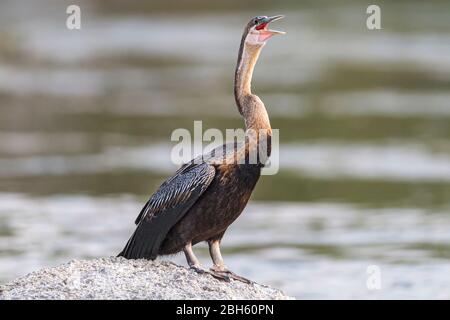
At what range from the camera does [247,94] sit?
11234 millimetres

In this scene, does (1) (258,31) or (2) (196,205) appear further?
(1) (258,31)

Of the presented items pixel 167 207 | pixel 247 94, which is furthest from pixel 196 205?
pixel 247 94

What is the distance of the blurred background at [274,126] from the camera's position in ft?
54.4

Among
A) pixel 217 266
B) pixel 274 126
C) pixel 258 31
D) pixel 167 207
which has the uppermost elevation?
pixel 258 31

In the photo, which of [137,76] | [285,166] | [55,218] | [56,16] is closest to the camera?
[55,218]

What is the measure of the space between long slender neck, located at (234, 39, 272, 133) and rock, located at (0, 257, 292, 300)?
4.82 ft

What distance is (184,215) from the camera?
10.9 meters

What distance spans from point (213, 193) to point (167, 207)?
0.47 m

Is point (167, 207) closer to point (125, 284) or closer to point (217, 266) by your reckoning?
point (217, 266)

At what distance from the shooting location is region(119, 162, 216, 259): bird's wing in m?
10.8

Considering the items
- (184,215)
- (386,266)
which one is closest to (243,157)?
(184,215)

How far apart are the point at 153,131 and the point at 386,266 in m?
12.4

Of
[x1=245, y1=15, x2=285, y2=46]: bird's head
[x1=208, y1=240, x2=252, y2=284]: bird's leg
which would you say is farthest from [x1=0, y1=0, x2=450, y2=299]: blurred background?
[x1=245, y1=15, x2=285, y2=46]: bird's head
